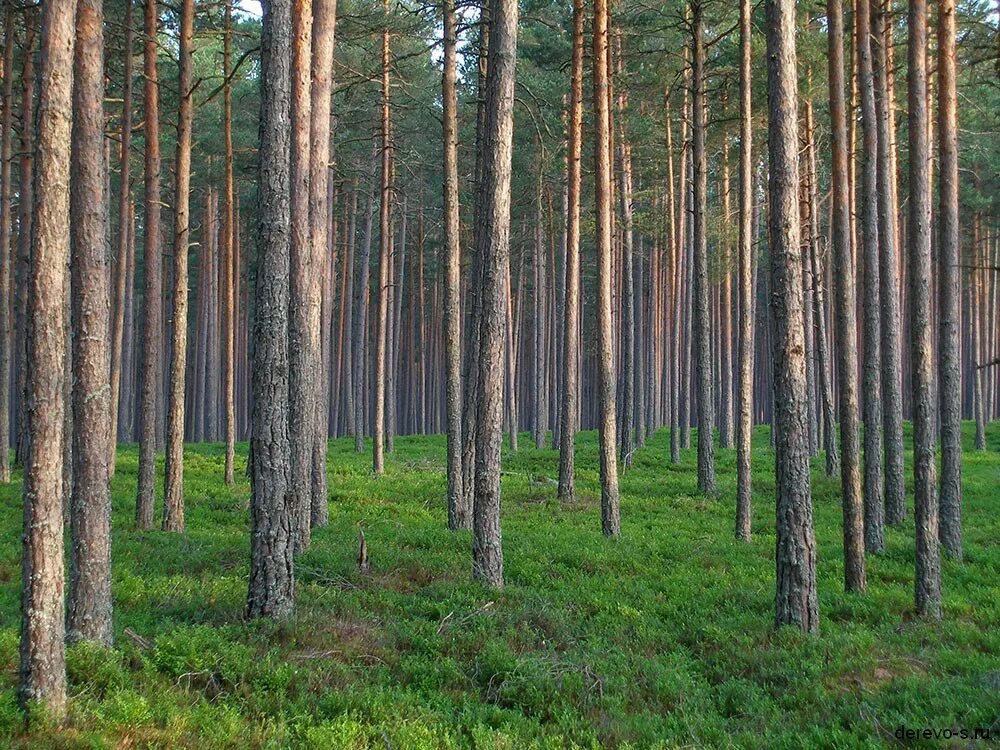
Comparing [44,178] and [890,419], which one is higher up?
[44,178]

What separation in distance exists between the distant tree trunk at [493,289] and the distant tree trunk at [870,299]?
5.65 meters

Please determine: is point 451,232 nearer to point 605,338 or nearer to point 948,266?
point 605,338

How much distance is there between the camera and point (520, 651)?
8109 mm

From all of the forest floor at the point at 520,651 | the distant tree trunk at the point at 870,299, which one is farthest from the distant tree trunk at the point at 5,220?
the distant tree trunk at the point at 870,299

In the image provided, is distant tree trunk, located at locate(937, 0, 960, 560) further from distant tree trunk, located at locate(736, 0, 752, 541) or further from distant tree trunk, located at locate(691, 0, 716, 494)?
distant tree trunk, located at locate(691, 0, 716, 494)

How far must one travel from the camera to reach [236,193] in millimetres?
Answer: 33062

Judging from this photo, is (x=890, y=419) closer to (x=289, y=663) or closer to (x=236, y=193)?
(x=289, y=663)

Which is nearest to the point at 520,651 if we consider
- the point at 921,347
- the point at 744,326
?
the point at 921,347

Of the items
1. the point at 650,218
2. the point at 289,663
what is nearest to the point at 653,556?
the point at 289,663

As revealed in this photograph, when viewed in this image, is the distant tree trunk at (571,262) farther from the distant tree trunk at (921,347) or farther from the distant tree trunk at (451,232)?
the distant tree trunk at (921,347)

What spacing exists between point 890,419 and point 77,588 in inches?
485

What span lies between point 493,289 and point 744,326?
242 inches

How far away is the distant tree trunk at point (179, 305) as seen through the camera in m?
13.4

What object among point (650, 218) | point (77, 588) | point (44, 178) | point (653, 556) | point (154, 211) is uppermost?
point (650, 218)
